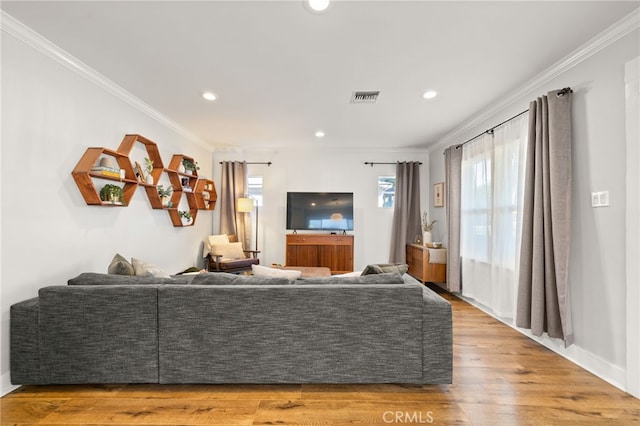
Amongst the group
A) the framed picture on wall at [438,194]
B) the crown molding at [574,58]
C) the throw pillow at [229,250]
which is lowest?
the throw pillow at [229,250]

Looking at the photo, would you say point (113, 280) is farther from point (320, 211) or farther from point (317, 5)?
point (320, 211)

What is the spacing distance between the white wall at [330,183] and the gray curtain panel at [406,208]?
0.59 feet

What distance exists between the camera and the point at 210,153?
5.50 meters

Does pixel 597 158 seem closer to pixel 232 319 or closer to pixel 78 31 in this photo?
pixel 232 319

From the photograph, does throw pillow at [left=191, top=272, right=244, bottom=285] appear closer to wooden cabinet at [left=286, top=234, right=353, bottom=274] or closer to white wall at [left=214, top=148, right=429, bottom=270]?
wooden cabinet at [left=286, top=234, right=353, bottom=274]

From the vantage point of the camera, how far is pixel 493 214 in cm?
340

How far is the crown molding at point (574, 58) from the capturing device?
6.45 feet

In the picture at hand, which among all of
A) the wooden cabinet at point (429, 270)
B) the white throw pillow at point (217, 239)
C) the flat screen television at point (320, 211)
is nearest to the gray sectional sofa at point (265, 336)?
the wooden cabinet at point (429, 270)

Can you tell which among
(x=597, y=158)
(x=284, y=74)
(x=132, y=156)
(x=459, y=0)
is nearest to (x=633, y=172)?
(x=597, y=158)

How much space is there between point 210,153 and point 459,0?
4.82 metres

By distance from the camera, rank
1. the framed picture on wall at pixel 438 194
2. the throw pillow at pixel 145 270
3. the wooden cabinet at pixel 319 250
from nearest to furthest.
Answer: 1. the throw pillow at pixel 145 270
2. the framed picture on wall at pixel 438 194
3. the wooden cabinet at pixel 319 250

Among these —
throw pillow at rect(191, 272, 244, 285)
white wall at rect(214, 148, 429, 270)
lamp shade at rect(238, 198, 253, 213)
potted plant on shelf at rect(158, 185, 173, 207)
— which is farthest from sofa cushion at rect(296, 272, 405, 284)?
white wall at rect(214, 148, 429, 270)

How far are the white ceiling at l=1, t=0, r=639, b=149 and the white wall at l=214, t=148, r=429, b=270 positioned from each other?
201 centimetres

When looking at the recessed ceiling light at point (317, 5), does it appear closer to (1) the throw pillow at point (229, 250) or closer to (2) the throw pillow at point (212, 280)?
(2) the throw pillow at point (212, 280)
